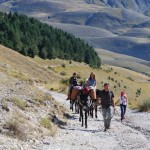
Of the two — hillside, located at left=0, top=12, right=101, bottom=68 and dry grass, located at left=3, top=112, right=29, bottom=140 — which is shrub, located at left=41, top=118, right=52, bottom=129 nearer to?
dry grass, located at left=3, top=112, right=29, bottom=140

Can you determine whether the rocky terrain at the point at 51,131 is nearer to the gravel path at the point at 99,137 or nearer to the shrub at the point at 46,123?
the gravel path at the point at 99,137

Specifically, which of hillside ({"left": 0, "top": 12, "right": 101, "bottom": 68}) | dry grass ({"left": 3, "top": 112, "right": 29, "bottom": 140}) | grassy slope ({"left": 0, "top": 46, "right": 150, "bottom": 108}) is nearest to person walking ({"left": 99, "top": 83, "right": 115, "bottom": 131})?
dry grass ({"left": 3, "top": 112, "right": 29, "bottom": 140})

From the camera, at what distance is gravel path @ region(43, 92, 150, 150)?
18.3 metres

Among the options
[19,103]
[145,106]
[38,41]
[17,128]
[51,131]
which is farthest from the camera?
[38,41]

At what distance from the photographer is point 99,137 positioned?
68.3 ft

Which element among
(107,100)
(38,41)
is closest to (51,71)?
(38,41)


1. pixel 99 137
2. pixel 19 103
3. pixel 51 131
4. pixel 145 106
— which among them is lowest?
pixel 145 106

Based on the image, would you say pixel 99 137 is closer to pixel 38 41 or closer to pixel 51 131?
pixel 51 131

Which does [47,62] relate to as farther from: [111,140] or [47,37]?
[111,140]

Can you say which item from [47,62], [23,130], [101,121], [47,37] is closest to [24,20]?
[47,37]

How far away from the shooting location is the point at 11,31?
340 feet

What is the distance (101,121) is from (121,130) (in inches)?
120


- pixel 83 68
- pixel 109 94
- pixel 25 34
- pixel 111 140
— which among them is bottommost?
pixel 83 68

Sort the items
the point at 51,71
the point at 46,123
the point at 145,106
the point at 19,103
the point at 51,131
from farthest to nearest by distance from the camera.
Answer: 1. the point at 51,71
2. the point at 145,106
3. the point at 19,103
4. the point at 46,123
5. the point at 51,131
